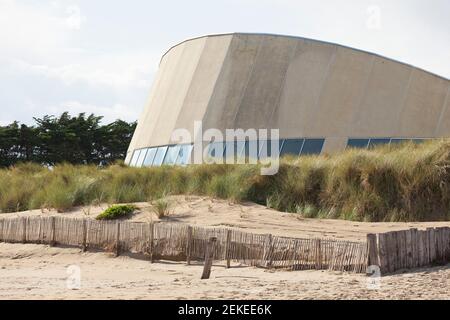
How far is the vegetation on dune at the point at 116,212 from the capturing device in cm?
1753

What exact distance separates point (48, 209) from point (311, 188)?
7939 millimetres

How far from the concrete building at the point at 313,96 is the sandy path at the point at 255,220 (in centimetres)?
881

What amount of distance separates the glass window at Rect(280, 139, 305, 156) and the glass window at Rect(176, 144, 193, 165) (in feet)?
12.7

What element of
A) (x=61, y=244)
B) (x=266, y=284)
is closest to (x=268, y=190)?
(x=61, y=244)

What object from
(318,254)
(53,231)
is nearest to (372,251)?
(318,254)

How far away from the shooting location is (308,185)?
1802 cm

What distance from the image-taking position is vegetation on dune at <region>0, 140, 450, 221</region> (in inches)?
656

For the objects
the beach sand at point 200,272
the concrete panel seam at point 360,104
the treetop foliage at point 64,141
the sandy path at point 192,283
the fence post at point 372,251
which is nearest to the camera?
the sandy path at point 192,283

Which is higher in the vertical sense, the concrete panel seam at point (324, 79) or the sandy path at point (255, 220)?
the concrete panel seam at point (324, 79)

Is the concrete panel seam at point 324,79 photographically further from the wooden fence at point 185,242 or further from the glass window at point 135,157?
the wooden fence at point 185,242

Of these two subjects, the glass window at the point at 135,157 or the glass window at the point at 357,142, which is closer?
the glass window at the point at 357,142

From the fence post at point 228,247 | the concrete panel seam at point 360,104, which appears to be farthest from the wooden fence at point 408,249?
the concrete panel seam at point 360,104

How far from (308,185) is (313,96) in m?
9.91

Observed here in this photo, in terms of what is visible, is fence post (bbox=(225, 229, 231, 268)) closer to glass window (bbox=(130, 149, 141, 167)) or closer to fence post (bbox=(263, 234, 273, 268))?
fence post (bbox=(263, 234, 273, 268))
